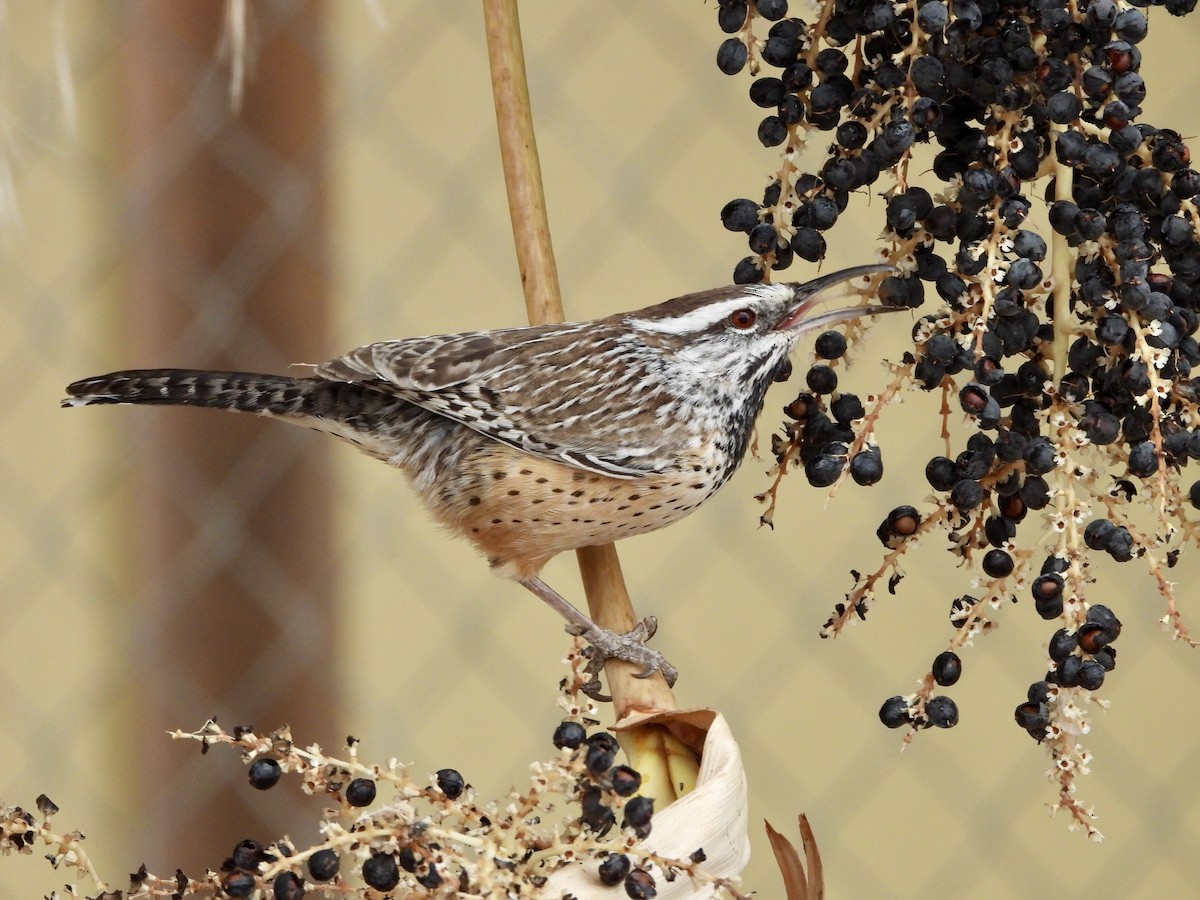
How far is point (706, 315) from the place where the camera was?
923 mm

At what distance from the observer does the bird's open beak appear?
0.63 metres

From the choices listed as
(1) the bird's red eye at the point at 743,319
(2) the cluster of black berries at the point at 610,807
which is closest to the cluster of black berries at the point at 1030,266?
(2) the cluster of black berries at the point at 610,807

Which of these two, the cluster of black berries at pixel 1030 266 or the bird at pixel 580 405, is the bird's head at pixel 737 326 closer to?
the bird at pixel 580 405

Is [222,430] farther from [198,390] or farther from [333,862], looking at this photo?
[333,862]

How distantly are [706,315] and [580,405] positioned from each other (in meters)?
0.11

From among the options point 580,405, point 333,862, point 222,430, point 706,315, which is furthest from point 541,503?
point 222,430

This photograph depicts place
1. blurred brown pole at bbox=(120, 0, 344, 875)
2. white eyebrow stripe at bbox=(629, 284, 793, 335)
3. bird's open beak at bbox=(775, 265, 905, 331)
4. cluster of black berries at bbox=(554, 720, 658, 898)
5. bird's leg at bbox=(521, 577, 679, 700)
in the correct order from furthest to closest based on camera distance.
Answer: blurred brown pole at bbox=(120, 0, 344, 875) → white eyebrow stripe at bbox=(629, 284, 793, 335) → bird's leg at bbox=(521, 577, 679, 700) → bird's open beak at bbox=(775, 265, 905, 331) → cluster of black berries at bbox=(554, 720, 658, 898)

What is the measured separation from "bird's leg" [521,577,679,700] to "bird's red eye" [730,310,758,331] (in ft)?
0.71

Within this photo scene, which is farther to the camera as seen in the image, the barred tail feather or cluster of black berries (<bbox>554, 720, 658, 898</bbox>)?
the barred tail feather

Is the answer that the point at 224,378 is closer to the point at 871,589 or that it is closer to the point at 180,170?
the point at 871,589

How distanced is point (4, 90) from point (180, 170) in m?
1.11

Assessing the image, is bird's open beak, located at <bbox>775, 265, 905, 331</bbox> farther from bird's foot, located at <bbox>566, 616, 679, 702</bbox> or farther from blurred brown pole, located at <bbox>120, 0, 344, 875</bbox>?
blurred brown pole, located at <bbox>120, 0, 344, 875</bbox>

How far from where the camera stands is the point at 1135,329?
0.54 metres

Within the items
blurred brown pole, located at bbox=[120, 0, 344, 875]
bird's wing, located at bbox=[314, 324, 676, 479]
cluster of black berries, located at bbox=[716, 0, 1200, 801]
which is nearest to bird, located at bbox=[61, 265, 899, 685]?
bird's wing, located at bbox=[314, 324, 676, 479]
